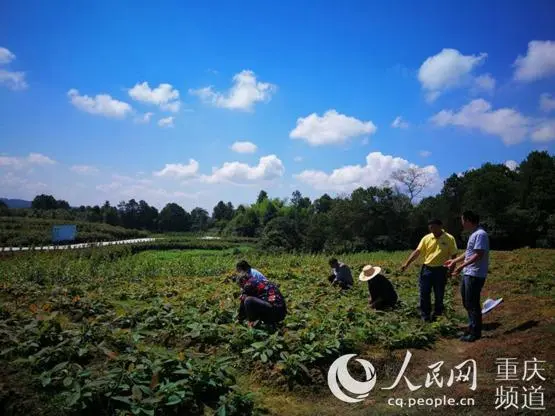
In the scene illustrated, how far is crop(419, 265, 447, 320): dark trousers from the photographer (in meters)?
7.95

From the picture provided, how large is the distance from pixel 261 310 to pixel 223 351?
3.37ft

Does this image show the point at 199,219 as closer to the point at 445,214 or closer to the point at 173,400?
the point at 445,214

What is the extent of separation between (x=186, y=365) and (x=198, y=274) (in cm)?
1231

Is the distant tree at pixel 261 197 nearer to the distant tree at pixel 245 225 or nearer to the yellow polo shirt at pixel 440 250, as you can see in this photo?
the distant tree at pixel 245 225

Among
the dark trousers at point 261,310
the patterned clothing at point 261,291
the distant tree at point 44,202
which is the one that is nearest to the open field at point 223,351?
the dark trousers at point 261,310

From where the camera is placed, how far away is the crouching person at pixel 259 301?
694cm

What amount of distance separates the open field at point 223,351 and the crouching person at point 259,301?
0.92 feet

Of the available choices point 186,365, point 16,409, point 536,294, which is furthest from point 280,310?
point 536,294

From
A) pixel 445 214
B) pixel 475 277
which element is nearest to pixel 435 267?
pixel 475 277

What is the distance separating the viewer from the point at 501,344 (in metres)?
6.20

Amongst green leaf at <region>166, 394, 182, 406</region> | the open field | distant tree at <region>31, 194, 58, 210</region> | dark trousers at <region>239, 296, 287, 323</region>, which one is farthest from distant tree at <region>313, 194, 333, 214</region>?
green leaf at <region>166, 394, 182, 406</region>

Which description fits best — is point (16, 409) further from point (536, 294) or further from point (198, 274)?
point (198, 274)

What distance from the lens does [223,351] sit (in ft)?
20.2

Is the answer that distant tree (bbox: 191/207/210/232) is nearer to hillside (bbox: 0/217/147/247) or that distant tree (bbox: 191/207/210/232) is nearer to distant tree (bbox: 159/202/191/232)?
distant tree (bbox: 159/202/191/232)
